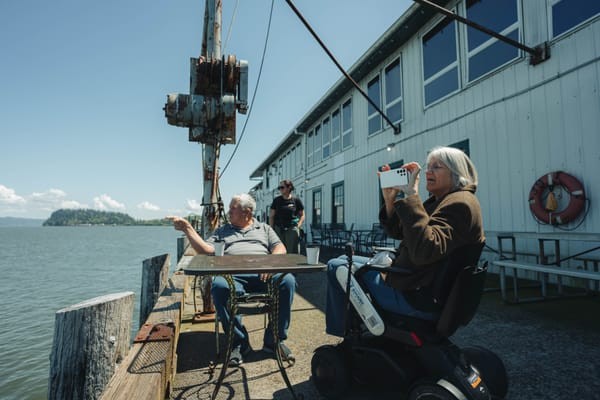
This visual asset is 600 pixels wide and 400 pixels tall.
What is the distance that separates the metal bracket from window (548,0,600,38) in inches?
255

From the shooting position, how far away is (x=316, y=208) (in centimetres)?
1432

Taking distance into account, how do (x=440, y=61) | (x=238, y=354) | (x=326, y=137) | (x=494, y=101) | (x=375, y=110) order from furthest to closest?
(x=326, y=137) → (x=375, y=110) → (x=440, y=61) → (x=494, y=101) → (x=238, y=354)

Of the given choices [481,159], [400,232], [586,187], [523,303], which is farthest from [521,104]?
[400,232]

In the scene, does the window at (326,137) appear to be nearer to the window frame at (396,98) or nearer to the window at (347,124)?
the window at (347,124)

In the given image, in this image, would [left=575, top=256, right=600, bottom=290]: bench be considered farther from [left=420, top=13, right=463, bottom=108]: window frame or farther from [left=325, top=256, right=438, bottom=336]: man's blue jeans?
[left=325, top=256, right=438, bottom=336]: man's blue jeans

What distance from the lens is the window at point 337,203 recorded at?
38.0 ft

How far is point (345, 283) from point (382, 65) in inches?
342

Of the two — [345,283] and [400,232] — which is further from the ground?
[400,232]

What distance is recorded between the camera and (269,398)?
2.05 m

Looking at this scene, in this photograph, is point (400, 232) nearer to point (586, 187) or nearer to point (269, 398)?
point (269, 398)

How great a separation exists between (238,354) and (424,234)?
182 centimetres

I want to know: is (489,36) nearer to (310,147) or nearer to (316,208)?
(316,208)

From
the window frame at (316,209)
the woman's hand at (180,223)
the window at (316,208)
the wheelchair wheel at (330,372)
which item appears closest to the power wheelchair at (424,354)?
the wheelchair wheel at (330,372)

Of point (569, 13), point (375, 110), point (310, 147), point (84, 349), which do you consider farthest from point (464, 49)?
point (310, 147)
